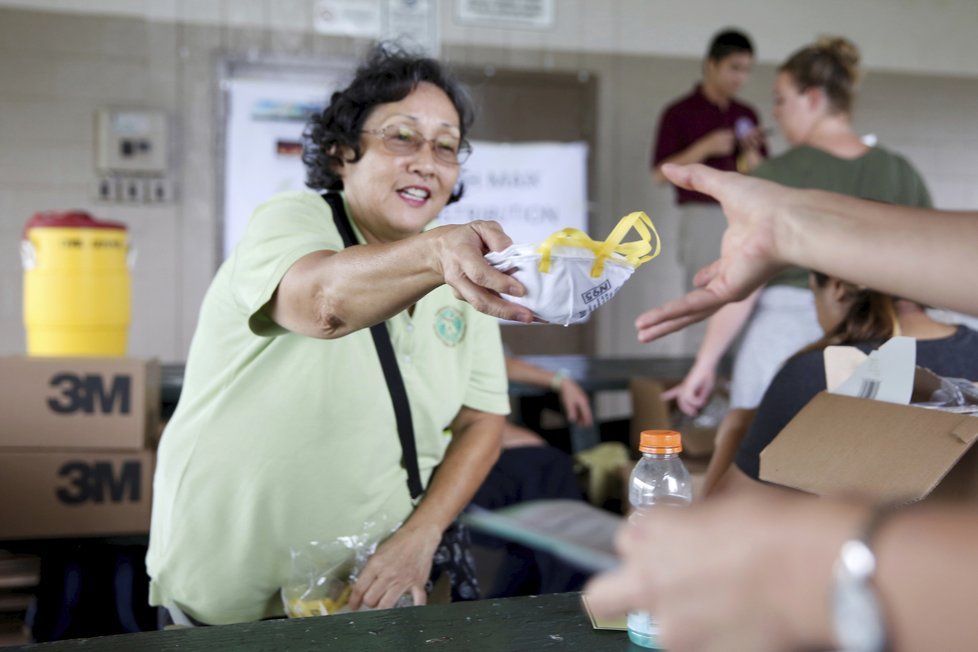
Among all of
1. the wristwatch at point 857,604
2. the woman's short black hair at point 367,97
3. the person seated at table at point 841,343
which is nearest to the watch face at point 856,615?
the wristwatch at point 857,604

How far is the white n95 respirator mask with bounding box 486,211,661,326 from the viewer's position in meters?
0.92

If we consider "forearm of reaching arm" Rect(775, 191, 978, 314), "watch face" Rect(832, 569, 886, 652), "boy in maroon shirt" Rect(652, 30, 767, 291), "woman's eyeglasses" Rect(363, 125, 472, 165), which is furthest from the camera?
"boy in maroon shirt" Rect(652, 30, 767, 291)

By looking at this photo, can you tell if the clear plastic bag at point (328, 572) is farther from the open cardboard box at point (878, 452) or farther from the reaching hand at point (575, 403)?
the reaching hand at point (575, 403)

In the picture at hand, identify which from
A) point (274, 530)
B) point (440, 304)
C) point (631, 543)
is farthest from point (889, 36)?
point (631, 543)

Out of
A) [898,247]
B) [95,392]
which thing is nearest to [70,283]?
[95,392]

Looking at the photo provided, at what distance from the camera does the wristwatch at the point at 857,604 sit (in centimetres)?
48

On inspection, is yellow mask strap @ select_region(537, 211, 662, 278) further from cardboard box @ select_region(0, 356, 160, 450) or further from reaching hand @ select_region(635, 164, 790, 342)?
cardboard box @ select_region(0, 356, 160, 450)

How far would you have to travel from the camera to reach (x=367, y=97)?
1.57 m

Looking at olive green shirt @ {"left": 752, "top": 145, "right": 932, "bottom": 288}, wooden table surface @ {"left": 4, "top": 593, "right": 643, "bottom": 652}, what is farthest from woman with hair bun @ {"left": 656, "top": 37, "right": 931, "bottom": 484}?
wooden table surface @ {"left": 4, "top": 593, "right": 643, "bottom": 652}

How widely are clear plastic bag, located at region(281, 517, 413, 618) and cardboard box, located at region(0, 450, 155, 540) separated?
1058 mm

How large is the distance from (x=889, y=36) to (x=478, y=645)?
570 cm

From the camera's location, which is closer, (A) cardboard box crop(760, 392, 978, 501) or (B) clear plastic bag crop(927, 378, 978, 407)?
(A) cardboard box crop(760, 392, 978, 501)

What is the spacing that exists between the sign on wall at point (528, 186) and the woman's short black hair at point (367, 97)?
3187mm

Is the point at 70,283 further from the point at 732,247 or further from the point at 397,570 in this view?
the point at 732,247
